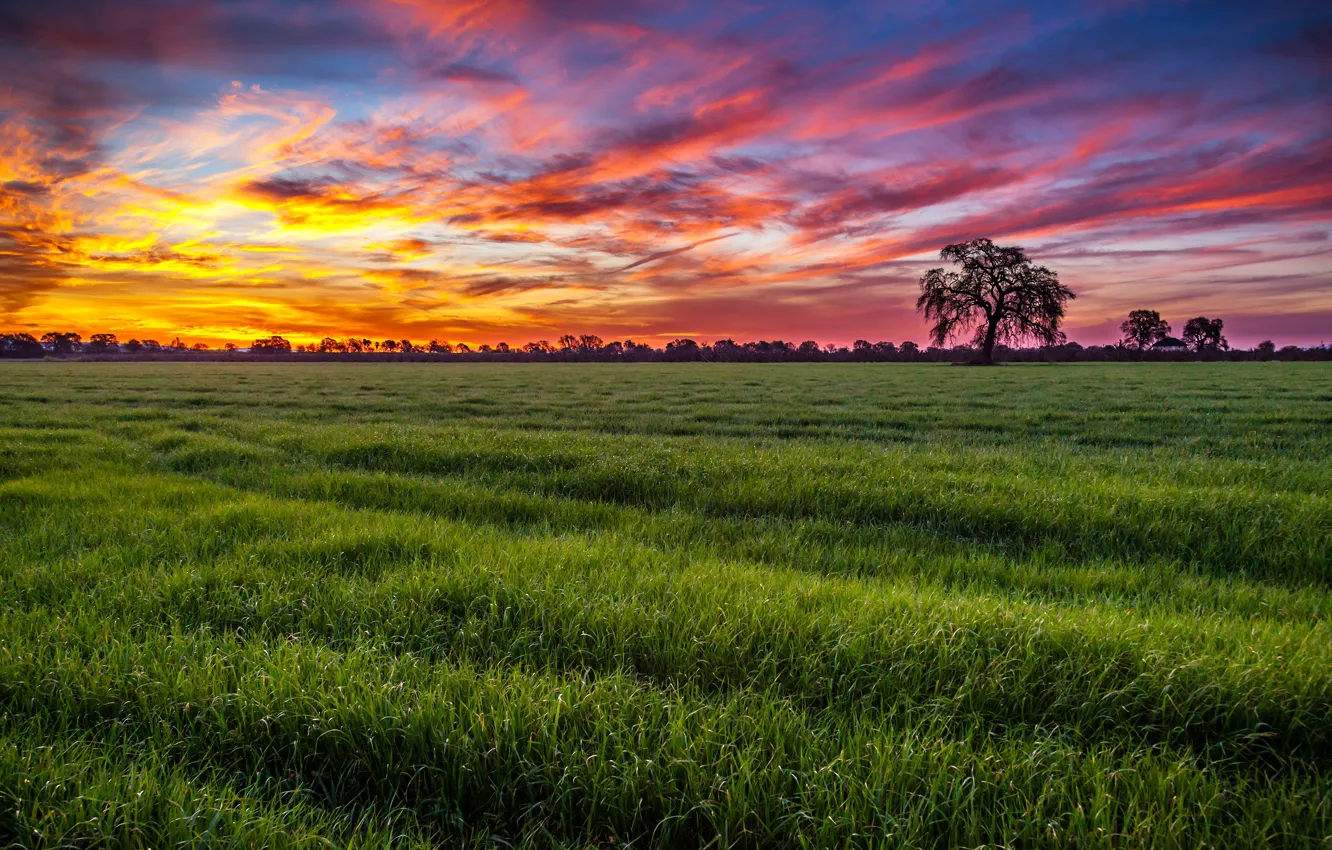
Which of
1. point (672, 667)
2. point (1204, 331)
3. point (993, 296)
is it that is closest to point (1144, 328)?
point (1204, 331)

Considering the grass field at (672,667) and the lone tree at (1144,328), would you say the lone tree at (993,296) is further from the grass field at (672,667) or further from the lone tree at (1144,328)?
the lone tree at (1144,328)

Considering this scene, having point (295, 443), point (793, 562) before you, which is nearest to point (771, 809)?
point (793, 562)

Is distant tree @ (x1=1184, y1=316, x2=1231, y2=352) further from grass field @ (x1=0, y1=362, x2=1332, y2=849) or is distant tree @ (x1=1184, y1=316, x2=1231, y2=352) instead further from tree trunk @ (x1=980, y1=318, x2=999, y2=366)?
grass field @ (x1=0, y1=362, x2=1332, y2=849)

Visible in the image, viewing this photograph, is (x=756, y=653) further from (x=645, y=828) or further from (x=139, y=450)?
(x=139, y=450)

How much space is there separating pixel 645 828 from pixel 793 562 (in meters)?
3.59

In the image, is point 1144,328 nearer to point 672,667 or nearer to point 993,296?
point 993,296

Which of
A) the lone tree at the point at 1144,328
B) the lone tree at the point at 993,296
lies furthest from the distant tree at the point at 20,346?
the lone tree at the point at 1144,328

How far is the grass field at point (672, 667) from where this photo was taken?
8.21ft

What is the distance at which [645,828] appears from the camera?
2520 mm

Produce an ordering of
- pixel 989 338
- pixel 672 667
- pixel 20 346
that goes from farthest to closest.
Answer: pixel 20 346 → pixel 989 338 → pixel 672 667

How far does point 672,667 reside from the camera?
11.7ft

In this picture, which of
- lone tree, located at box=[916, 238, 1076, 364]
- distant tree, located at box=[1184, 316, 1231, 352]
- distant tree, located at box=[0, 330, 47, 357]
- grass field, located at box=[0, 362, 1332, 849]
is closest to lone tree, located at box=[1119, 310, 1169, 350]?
distant tree, located at box=[1184, 316, 1231, 352]

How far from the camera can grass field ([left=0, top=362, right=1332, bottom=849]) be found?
2502 mm

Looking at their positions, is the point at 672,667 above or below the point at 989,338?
below
